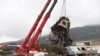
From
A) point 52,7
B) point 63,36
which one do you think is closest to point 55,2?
point 52,7

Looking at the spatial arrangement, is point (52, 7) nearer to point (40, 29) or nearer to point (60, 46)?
point (40, 29)

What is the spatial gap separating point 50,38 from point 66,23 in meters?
10.5

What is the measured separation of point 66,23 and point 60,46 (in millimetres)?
9479

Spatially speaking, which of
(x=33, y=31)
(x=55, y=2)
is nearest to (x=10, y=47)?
(x=33, y=31)

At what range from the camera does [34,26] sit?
6756 cm

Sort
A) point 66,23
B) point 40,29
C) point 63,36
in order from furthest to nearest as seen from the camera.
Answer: point 63,36 < point 66,23 < point 40,29

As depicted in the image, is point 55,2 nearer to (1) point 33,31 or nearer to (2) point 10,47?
(1) point 33,31

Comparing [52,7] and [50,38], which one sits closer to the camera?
[52,7]

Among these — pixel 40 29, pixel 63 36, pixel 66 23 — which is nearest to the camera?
pixel 40 29

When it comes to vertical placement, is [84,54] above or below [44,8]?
below

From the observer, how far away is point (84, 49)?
8288cm

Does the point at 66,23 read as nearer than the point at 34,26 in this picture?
No

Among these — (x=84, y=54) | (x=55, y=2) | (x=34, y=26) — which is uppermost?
(x=55, y=2)

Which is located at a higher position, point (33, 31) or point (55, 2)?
point (55, 2)
